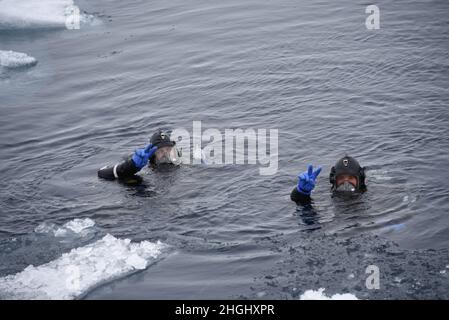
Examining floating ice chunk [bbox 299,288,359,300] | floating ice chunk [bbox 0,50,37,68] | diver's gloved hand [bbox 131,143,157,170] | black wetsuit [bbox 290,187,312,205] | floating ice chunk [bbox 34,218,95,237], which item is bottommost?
floating ice chunk [bbox 299,288,359,300]

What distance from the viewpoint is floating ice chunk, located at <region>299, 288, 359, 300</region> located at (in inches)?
360

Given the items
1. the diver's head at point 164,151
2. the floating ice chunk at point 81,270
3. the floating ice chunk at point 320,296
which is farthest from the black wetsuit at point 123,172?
the floating ice chunk at point 320,296

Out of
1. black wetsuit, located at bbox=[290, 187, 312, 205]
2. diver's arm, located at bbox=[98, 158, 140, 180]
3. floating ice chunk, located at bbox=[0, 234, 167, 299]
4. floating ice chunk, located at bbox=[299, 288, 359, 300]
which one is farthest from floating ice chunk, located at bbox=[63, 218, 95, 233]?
floating ice chunk, located at bbox=[299, 288, 359, 300]

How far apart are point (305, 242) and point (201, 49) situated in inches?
485

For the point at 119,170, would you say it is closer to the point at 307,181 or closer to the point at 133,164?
the point at 133,164

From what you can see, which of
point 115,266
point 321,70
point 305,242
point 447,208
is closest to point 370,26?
point 321,70

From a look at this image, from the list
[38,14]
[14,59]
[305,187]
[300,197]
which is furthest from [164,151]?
[38,14]

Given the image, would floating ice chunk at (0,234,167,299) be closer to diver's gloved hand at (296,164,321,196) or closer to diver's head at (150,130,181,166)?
diver's gloved hand at (296,164,321,196)

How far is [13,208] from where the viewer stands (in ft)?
42.1

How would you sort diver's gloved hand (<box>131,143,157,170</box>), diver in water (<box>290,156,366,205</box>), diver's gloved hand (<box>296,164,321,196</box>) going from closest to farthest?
diver's gloved hand (<box>296,164,321,196</box>)
diver in water (<box>290,156,366,205</box>)
diver's gloved hand (<box>131,143,157,170</box>)

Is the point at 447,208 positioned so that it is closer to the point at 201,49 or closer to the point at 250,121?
the point at 250,121

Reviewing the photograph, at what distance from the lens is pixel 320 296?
920 centimetres

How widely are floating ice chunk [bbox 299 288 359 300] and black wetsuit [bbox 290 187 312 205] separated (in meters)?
2.77

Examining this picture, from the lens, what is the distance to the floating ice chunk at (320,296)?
360 inches
